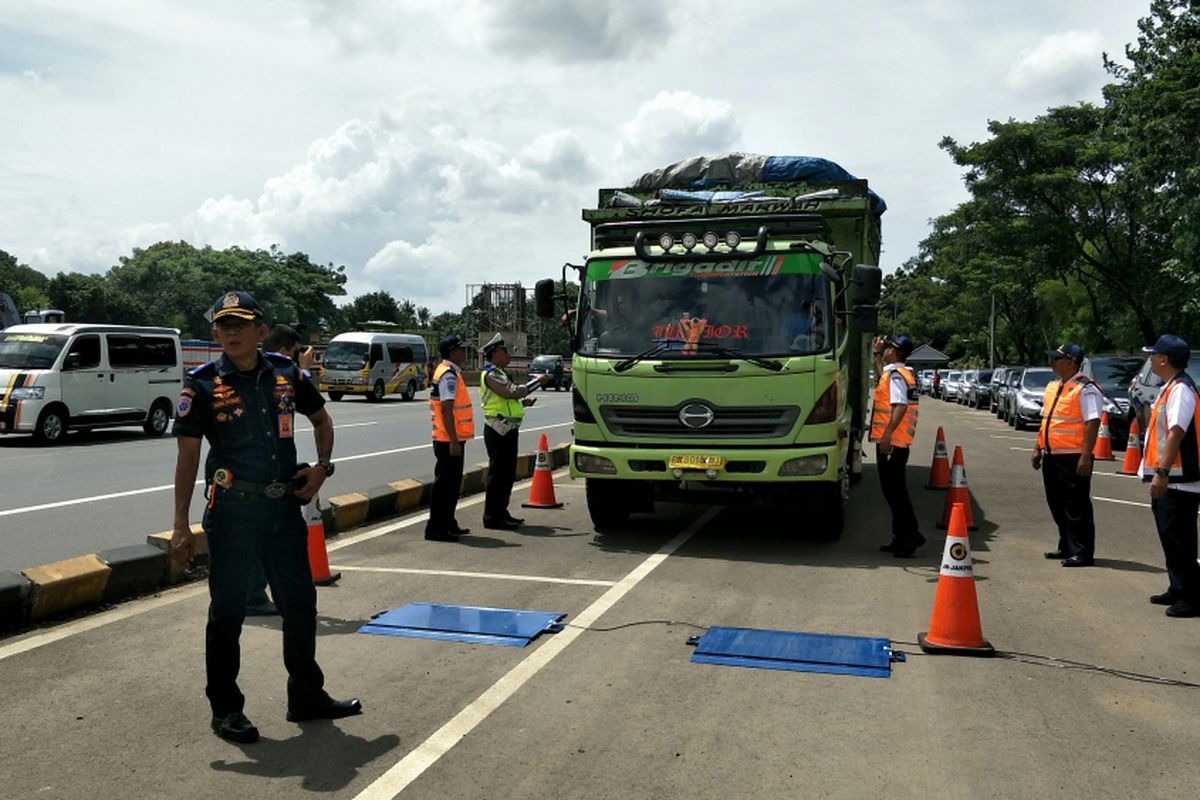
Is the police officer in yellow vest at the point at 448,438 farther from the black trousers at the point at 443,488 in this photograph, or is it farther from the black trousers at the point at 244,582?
the black trousers at the point at 244,582

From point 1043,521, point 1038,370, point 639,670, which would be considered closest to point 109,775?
point 639,670

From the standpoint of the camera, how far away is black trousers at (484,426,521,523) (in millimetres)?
10094

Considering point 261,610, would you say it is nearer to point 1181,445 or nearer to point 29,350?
point 1181,445

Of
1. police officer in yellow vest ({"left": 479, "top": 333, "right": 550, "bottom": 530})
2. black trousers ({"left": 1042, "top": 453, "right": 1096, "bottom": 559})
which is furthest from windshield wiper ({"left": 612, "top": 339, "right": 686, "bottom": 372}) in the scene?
black trousers ({"left": 1042, "top": 453, "right": 1096, "bottom": 559})

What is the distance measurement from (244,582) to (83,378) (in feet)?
52.1

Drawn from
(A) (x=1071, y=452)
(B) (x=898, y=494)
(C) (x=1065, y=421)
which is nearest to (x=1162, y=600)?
(A) (x=1071, y=452)

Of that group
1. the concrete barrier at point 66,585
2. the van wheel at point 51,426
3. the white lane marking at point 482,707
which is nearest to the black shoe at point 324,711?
the white lane marking at point 482,707

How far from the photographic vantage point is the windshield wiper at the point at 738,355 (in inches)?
341

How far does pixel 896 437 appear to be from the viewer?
897 centimetres

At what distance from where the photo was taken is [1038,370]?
28.2 meters

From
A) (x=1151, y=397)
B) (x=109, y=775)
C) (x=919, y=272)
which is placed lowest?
(x=109, y=775)

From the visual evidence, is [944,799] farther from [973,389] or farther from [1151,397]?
[973,389]

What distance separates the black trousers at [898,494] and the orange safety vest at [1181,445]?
1.92 metres

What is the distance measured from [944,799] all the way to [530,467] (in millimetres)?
11312
